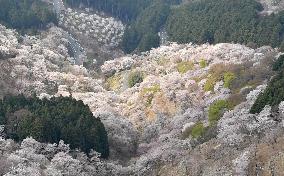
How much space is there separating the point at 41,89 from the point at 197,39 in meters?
51.9

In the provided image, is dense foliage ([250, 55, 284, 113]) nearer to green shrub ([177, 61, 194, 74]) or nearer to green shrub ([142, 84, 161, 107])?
green shrub ([142, 84, 161, 107])

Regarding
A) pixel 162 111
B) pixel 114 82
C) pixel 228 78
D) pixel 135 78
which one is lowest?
pixel 114 82

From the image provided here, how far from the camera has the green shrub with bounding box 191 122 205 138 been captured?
6026 cm

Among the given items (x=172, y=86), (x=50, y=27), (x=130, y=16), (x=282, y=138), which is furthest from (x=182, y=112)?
(x=130, y=16)

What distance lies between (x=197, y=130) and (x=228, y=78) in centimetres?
1666

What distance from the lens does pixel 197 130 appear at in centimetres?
6184

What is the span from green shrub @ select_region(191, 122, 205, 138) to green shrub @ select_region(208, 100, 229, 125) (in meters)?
1.37

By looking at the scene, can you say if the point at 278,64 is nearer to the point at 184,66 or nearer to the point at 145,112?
the point at 145,112

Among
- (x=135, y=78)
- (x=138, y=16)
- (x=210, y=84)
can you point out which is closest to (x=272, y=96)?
(x=210, y=84)

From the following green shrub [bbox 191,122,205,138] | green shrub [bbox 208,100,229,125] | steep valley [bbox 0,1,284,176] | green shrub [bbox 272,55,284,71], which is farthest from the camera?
green shrub [bbox 272,55,284,71]

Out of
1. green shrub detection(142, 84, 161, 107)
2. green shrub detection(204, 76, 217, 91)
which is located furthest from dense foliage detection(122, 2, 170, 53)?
green shrub detection(204, 76, 217, 91)

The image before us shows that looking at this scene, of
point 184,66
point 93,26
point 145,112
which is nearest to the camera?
point 145,112

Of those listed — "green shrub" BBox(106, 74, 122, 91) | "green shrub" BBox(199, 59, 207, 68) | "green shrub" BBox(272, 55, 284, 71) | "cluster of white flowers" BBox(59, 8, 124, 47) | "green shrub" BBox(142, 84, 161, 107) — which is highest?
"green shrub" BBox(272, 55, 284, 71)

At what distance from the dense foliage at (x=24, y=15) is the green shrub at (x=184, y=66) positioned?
56.7 m
